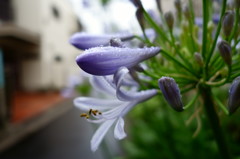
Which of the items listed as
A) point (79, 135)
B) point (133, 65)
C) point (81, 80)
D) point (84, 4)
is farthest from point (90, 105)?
point (79, 135)

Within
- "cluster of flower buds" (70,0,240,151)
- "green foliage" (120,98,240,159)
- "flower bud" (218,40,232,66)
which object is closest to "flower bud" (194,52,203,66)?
"cluster of flower buds" (70,0,240,151)

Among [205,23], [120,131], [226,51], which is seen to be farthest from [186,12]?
[120,131]

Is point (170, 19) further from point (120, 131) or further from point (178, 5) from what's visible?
point (120, 131)

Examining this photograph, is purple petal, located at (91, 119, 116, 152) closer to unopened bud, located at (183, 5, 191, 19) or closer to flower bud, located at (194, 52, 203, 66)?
flower bud, located at (194, 52, 203, 66)

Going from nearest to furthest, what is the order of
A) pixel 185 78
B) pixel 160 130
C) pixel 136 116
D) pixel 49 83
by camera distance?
pixel 185 78 → pixel 160 130 → pixel 136 116 → pixel 49 83

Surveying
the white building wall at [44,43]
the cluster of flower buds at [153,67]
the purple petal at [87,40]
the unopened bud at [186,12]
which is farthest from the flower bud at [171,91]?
the white building wall at [44,43]

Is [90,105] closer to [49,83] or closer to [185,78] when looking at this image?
[185,78]
